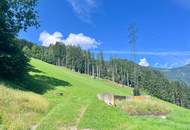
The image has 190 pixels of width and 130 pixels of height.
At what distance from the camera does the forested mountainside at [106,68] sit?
16262 centimetres

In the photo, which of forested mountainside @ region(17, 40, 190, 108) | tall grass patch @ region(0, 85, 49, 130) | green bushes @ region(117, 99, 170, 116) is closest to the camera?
tall grass patch @ region(0, 85, 49, 130)

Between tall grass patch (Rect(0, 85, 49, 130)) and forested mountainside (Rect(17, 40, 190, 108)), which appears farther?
forested mountainside (Rect(17, 40, 190, 108))

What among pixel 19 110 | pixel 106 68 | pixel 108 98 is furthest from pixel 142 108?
pixel 106 68

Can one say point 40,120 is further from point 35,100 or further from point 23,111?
point 35,100

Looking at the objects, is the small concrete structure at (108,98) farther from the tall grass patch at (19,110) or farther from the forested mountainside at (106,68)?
the forested mountainside at (106,68)

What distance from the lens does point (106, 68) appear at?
174750 mm

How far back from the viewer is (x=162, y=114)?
28.5 metres

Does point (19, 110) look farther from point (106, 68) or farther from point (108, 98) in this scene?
point (106, 68)

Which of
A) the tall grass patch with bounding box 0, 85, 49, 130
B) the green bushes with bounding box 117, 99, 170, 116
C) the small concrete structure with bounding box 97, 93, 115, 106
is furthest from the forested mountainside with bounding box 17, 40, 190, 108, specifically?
the tall grass patch with bounding box 0, 85, 49, 130

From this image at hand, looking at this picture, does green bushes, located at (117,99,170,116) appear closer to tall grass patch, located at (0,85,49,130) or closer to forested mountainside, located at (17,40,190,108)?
tall grass patch, located at (0,85,49,130)

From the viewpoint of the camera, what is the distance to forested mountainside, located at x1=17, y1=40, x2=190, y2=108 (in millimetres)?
162625

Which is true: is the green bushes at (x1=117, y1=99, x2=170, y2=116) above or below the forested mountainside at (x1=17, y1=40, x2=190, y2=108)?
below

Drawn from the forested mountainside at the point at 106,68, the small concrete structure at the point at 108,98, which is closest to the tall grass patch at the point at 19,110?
the small concrete structure at the point at 108,98

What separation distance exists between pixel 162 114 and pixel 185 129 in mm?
10058
